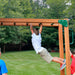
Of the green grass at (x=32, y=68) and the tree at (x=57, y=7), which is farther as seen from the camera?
the tree at (x=57, y=7)

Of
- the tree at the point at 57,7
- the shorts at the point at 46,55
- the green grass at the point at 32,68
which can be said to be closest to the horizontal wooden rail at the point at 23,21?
the shorts at the point at 46,55

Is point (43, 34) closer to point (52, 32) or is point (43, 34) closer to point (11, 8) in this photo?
point (52, 32)

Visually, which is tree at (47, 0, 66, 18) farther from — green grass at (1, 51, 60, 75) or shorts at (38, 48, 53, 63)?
shorts at (38, 48, 53, 63)

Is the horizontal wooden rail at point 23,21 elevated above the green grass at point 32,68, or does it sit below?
above

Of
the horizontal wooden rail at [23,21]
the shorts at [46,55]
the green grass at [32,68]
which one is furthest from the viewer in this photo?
the green grass at [32,68]

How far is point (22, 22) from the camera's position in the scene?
18.5 feet

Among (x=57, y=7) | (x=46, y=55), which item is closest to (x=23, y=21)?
(x=46, y=55)

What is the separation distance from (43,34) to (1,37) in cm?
630

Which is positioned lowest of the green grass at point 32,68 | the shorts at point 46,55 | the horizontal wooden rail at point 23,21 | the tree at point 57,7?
the green grass at point 32,68

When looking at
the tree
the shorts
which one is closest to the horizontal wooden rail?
the shorts

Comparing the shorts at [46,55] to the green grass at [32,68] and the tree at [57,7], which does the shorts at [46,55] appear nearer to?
the green grass at [32,68]

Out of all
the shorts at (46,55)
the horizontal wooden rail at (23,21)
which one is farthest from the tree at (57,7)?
the shorts at (46,55)

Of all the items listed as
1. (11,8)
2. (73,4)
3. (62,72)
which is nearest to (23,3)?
(11,8)

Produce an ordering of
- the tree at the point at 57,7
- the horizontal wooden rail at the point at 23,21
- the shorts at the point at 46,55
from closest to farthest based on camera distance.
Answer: the shorts at the point at 46,55, the horizontal wooden rail at the point at 23,21, the tree at the point at 57,7
